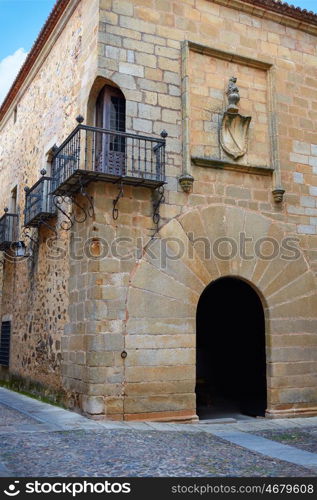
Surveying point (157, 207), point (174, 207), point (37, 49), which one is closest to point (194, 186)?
point (174, 207)

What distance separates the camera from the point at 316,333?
891 cm

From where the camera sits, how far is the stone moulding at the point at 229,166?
836 centimetres

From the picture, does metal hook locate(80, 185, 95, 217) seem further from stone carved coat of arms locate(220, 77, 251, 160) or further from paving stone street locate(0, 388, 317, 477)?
paving stone street locate(0, 388, 317, 477)

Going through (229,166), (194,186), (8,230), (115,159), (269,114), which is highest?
(269,114)

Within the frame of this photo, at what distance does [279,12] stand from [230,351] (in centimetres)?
648

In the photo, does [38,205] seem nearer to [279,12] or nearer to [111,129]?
[111,129]

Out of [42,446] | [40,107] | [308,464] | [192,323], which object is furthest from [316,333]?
[40,107]

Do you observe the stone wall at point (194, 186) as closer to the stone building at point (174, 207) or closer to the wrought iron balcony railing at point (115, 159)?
the stone building at point (174, 207)

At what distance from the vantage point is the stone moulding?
8.36 metres

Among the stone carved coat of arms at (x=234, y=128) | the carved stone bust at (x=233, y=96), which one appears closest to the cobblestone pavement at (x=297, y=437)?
the stone carved coat of arms at (x=234, y=128)

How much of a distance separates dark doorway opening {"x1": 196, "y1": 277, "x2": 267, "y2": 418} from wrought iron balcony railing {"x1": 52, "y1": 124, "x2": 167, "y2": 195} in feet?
8.64

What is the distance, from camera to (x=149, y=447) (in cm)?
567

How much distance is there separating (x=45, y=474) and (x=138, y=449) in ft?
4.50

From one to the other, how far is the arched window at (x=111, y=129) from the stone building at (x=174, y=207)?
26 millimetres
